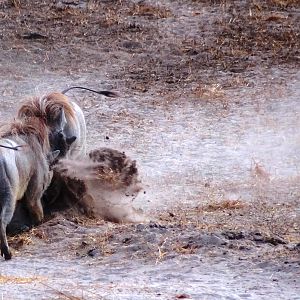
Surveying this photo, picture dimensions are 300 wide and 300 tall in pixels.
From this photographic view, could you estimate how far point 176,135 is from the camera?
38.8 feet

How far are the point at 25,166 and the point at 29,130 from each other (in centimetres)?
40

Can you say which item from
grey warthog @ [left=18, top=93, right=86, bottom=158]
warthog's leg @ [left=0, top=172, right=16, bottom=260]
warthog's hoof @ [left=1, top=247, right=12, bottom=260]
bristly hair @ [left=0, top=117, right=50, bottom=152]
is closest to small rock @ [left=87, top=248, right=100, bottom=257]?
warthog's hoof @ [left=1, top=247, right=12, bottom=260]

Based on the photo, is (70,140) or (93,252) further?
(70,140)

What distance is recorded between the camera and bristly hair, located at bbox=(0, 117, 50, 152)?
843 cm

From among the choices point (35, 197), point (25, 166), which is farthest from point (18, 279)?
point (35, 197)

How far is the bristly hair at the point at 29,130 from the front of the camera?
8430mm

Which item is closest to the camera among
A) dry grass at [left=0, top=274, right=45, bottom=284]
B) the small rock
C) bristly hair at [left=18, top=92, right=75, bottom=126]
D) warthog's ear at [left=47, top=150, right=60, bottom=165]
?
dry grass at [left=0, top=274, right=45, bottom=284]

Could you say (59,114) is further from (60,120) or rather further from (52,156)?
(52,156)

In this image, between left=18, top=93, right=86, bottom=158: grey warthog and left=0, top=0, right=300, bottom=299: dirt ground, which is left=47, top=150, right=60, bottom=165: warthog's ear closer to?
left=18, top=93, right=86, bottom=158: grey warthog

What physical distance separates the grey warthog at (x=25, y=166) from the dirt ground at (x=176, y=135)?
241 mm

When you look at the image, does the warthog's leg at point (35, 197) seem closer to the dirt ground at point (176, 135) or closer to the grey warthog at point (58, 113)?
the dirt ground at point (176, 135)

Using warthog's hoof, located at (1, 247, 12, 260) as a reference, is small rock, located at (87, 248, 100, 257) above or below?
above

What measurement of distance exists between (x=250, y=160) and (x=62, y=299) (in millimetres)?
4855

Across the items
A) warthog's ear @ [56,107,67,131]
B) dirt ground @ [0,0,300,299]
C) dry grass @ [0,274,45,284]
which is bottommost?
dirt ground @ [0,0,300,299]
